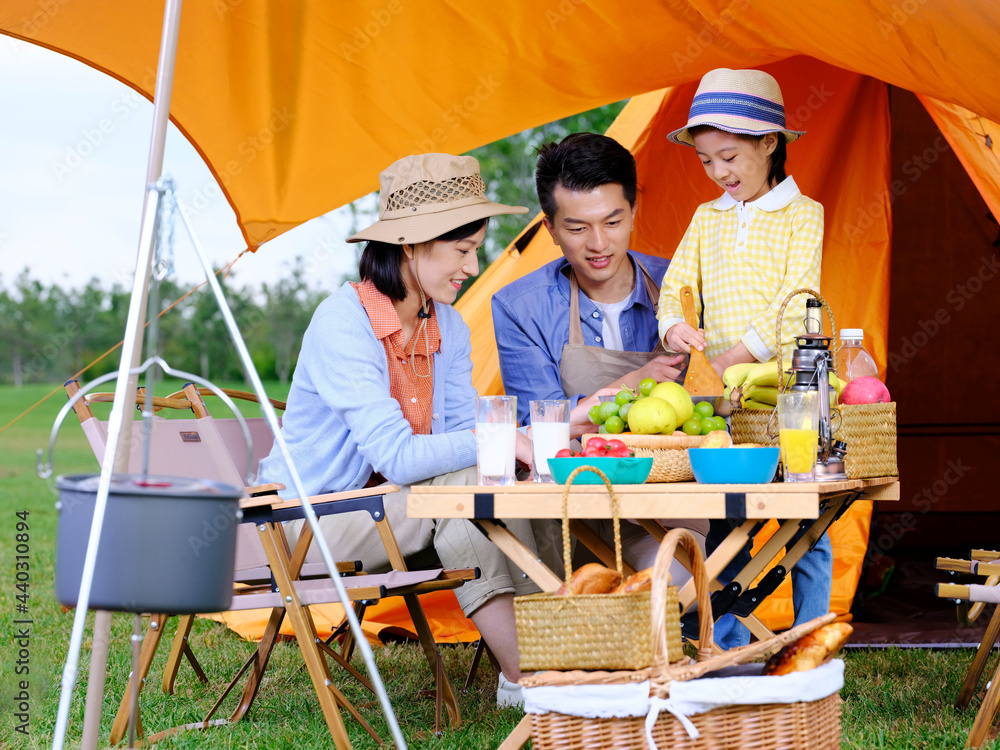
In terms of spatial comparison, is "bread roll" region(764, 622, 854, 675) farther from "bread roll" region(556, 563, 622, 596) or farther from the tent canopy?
the tent canopy

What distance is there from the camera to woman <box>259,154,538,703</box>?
6.99 ft

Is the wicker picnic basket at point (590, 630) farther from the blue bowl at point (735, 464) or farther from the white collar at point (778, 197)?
the white collar at point (778, 197)

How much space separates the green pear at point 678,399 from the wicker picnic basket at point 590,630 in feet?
1.55

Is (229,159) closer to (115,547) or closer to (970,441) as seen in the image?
(115,547)

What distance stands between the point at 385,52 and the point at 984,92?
1657 mm

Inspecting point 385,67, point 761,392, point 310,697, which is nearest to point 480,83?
point 385,67

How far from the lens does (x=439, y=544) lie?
2.30m

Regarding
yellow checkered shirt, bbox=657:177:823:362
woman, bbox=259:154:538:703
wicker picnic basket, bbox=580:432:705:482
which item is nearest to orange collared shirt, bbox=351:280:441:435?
woman, bbox=259:154:538:703

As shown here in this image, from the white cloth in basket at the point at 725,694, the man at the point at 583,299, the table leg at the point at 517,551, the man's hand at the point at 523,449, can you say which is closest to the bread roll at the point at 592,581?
the table leg at the point at 517,551

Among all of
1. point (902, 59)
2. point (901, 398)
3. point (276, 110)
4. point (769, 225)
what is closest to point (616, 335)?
point (769, 225)

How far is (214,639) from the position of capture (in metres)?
3.37

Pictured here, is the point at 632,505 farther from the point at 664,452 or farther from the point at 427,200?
the point at 427,200

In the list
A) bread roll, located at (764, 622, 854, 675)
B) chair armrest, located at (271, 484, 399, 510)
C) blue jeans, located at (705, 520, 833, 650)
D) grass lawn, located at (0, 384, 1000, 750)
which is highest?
chair armrest, located at (271, 484, 399, 510)

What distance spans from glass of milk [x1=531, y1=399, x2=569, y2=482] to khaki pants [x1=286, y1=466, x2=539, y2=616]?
0.27m
